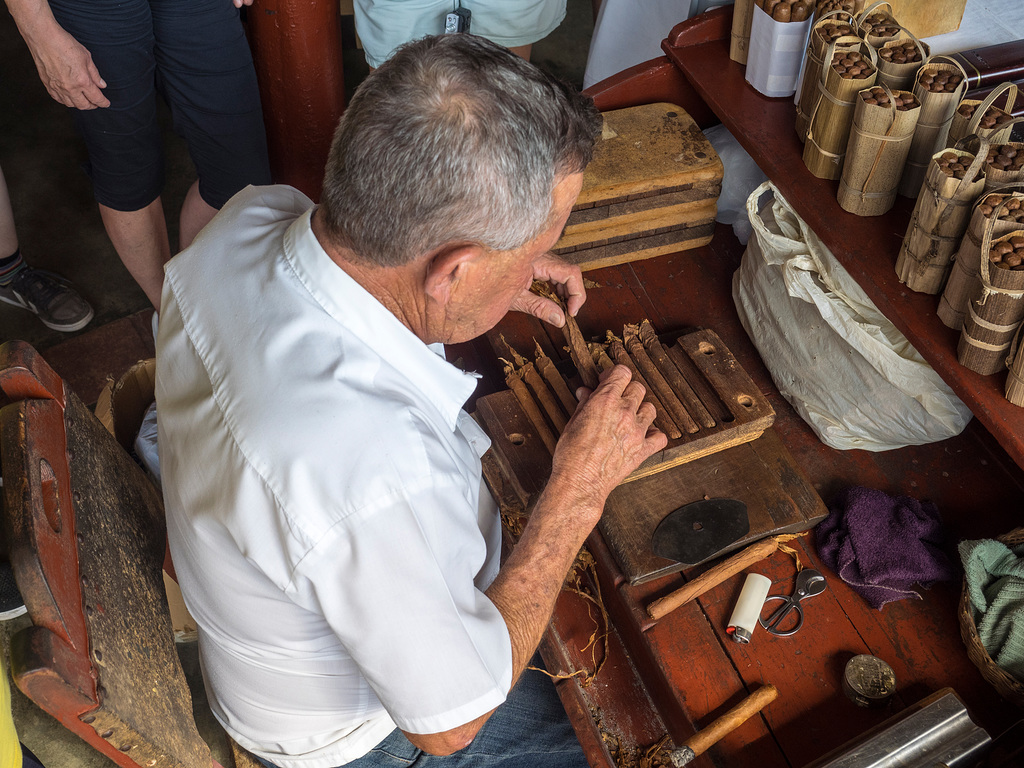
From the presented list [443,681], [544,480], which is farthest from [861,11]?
[443,681]

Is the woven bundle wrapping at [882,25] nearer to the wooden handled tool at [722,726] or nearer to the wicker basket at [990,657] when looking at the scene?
the wicker basket at [990,657]

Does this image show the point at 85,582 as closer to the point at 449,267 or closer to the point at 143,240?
the point at 449,267

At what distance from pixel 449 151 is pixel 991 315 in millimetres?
813

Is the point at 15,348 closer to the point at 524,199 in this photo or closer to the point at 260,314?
the point at 260,314

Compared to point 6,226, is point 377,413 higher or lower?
higher

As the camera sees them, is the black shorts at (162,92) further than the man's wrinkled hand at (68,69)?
Yes

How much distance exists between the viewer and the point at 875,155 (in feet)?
4.45

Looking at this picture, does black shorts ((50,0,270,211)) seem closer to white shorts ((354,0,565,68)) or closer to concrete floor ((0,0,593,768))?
white shorts ((354,0,565,68))

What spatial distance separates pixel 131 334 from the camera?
9.77 feet

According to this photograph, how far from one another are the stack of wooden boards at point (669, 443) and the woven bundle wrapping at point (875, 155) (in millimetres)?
397

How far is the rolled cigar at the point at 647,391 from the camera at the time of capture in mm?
1515

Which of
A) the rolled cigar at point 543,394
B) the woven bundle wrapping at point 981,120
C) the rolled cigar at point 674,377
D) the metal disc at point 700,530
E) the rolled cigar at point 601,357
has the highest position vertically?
the woven bundle wrapping at point 981,120

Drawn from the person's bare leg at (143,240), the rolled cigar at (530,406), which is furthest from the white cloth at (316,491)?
the person's bare leg at (143,240)

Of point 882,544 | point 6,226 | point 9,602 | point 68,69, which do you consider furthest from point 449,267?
point 6,226
